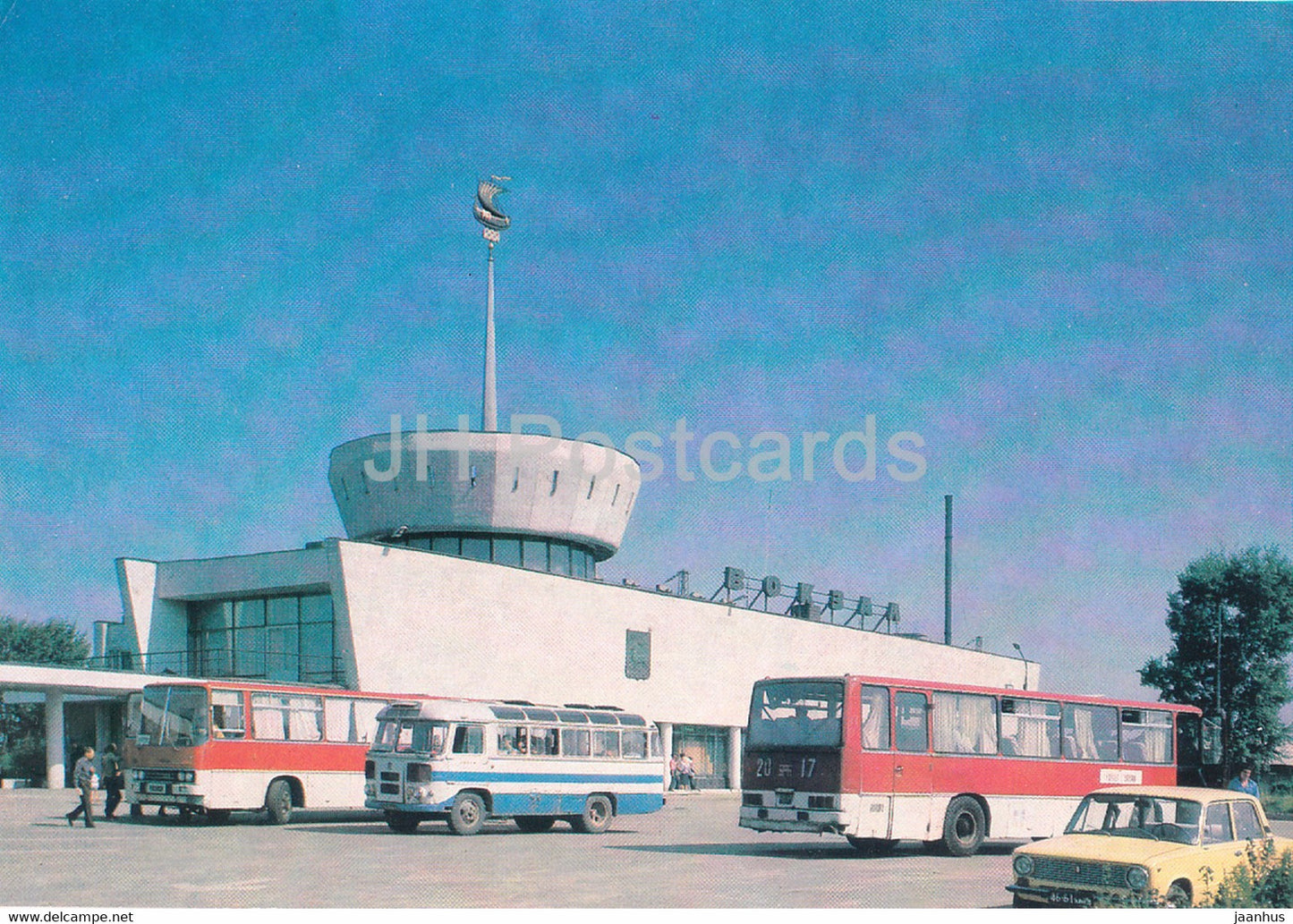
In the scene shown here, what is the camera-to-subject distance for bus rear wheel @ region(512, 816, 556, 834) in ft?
91.7

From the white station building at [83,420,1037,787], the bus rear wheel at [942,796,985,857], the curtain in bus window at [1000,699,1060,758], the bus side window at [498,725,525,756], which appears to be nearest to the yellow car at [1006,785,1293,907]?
the bus rear wheel at [942,796,985,857]

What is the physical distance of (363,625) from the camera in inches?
1566

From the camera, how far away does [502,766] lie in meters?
26.0

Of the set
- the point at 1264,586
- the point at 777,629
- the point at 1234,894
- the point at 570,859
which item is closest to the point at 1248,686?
the point at 1264,586

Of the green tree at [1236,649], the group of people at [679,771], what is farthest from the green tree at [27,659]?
the green tree at [1236,649]

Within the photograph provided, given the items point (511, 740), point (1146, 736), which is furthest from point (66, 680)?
point (1146, 736)

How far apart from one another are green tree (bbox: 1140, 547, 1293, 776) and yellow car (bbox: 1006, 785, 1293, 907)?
48348 mm

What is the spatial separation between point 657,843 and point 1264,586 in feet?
150

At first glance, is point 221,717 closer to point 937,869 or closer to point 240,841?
point 240,841

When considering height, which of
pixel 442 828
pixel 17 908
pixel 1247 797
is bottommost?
pixel 442 828

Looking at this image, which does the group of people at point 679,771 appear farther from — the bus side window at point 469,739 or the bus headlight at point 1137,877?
the bus headlight at point 1137,877

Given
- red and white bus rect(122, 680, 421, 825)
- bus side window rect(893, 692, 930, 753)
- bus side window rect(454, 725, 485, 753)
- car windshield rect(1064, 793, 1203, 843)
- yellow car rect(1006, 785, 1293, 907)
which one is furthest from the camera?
red and white bus rect(122, 680, 421, 825)

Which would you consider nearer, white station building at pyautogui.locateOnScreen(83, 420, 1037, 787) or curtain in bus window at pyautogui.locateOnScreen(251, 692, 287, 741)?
curtain in bus window at pyautogui.locateOnScreen(251, 692, 287, 741)

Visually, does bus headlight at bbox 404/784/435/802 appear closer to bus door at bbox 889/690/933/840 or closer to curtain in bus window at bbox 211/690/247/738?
curtain in bus window at bbox 211/690/247/738
